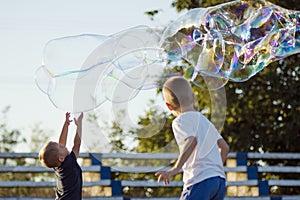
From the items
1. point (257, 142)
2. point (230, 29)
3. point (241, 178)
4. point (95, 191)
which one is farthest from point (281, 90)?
point (230, 29)

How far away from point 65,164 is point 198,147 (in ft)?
3.69

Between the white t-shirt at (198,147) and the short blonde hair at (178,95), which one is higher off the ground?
the short blonde hair at (178,95)

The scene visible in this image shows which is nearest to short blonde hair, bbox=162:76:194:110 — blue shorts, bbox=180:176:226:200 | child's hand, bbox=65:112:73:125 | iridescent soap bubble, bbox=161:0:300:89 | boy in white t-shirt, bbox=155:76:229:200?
boy in white t-shirt, bbox=155:76:229:200

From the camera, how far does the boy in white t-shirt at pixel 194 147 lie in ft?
18.4

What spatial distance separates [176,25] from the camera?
269 inches

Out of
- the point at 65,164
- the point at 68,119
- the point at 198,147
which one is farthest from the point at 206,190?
the point at 68,119

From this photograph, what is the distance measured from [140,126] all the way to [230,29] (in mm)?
1053

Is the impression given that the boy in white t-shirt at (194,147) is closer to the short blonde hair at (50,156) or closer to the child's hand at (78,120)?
the child's hand at (78,120)

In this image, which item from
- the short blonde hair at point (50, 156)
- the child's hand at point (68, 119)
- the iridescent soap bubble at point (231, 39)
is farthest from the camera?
the iridescent soap bubble at point (231, 39)

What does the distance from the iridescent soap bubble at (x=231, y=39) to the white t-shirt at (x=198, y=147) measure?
2.86ft

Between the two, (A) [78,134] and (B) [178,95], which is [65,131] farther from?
(B) [178,95]

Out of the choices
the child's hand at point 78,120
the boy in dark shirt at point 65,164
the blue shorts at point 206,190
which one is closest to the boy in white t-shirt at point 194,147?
the blue shorts at point 206,190

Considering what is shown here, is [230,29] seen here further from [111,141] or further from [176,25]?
[111,141]

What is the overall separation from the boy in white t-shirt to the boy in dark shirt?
0.96 meters
